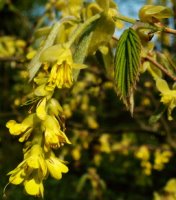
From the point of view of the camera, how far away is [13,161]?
3.43m

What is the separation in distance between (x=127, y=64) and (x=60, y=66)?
9 centimetres

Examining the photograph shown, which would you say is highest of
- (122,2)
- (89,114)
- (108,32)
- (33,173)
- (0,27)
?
(108,32)

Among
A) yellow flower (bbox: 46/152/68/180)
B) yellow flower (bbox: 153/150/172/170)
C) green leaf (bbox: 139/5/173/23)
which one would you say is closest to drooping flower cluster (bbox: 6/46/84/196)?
yellow flower (bbox: 46/152/68/180)

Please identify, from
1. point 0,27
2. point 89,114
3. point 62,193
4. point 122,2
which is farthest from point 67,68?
point 0,27

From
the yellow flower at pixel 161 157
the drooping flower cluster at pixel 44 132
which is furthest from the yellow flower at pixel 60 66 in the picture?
the yellow flower at pixel 161 157

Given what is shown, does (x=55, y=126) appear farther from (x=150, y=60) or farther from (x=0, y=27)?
(x=0, y=27)

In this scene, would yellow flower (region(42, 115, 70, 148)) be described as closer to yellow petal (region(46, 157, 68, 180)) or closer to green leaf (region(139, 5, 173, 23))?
yellow petal (region(46, 157, 68, 180))

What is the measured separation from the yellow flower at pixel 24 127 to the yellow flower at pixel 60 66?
45 mm

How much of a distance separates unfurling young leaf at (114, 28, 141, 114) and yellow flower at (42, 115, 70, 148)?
94 millimetres

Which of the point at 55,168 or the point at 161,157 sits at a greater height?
the point at 55,168

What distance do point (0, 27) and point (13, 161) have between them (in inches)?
157

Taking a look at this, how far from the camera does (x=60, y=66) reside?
1.83 feet

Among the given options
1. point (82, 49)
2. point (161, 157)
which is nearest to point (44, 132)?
point (82, 49)

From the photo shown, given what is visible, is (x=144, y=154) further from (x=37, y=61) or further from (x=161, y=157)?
(x=37, y=61)
